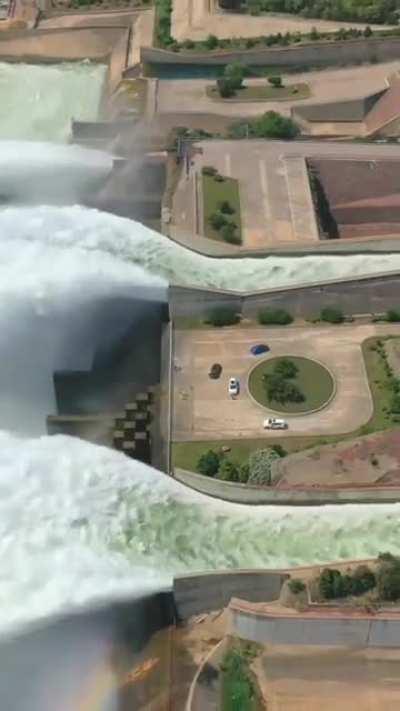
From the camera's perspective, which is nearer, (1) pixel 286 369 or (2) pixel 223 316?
(1) pixel 286 369

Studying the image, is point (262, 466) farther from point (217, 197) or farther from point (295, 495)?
point (217, 197)

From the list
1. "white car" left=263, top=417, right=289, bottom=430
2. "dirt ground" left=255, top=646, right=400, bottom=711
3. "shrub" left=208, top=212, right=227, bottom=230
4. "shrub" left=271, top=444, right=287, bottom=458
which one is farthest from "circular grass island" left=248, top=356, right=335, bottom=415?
"dirt ground" left=255, top=646, right=400, bottom=711

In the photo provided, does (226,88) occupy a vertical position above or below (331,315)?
above

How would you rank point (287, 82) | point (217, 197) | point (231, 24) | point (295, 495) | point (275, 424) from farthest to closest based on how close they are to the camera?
point (231, 24), point (287, 82), point (217, 197), point (275, 424), point (295, 495)

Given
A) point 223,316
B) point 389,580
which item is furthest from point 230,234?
point 389,580

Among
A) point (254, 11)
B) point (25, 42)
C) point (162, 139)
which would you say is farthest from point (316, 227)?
point (25, 42)

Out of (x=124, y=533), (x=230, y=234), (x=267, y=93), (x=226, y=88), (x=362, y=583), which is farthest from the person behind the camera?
(x=267, y=93)
